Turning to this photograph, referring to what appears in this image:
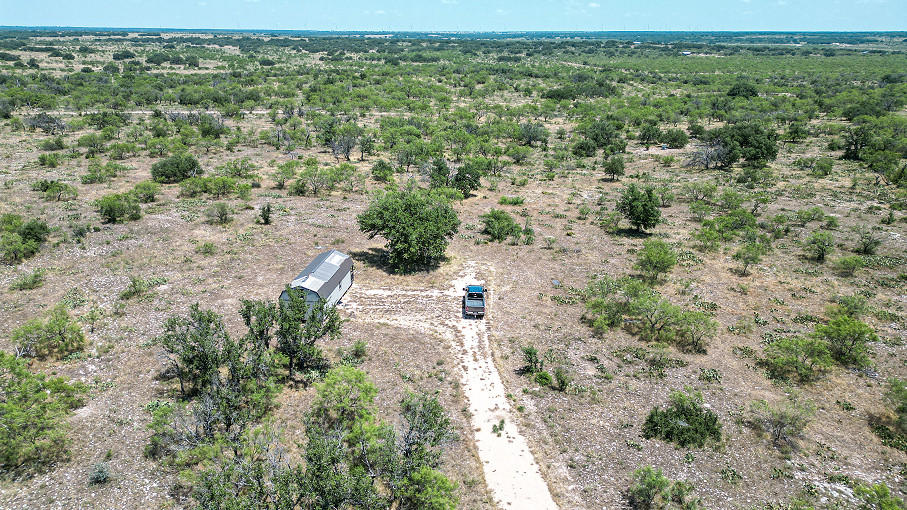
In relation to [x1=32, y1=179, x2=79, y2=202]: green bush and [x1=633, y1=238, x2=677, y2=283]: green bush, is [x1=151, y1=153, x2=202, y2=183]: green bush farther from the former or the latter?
[x1=633, y1=238, x2=677, y2=283]: green bush

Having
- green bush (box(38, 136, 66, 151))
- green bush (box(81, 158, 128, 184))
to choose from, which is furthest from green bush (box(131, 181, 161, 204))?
green bush (box(38, 136, 66, 151))

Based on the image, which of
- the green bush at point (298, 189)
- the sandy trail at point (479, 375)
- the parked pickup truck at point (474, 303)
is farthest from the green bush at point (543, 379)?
the green bush at point (298, 189)

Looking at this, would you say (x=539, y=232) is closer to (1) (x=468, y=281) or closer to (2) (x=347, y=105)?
(1) (x=468, y=281)

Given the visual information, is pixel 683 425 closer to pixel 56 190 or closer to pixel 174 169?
pixel 174 169

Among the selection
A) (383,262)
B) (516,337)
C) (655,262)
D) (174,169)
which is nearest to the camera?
(516,337)

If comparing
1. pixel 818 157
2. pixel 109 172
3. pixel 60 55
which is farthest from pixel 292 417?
pixel 60 55

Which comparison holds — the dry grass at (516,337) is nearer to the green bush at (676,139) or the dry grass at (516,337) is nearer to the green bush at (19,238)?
the green bush at (19,238)

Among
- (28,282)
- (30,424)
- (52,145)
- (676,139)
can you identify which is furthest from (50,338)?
(676,139)
